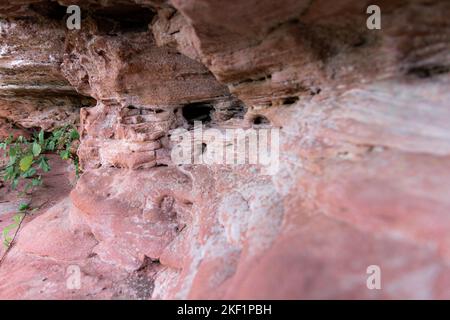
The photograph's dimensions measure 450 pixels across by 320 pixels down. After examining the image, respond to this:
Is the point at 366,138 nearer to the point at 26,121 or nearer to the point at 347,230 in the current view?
the point at 347,230

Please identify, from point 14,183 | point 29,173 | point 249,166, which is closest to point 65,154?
point 29,173

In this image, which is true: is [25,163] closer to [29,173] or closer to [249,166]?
[29,173]

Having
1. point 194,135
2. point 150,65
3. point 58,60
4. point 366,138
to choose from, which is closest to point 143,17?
point 150,65

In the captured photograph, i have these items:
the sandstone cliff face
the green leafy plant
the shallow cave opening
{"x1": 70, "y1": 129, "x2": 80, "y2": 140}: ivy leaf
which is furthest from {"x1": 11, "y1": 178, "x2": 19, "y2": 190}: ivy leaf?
the shallow cave opening

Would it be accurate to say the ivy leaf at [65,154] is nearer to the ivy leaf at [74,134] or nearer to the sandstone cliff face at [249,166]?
the ivy leaf at [74,134]
